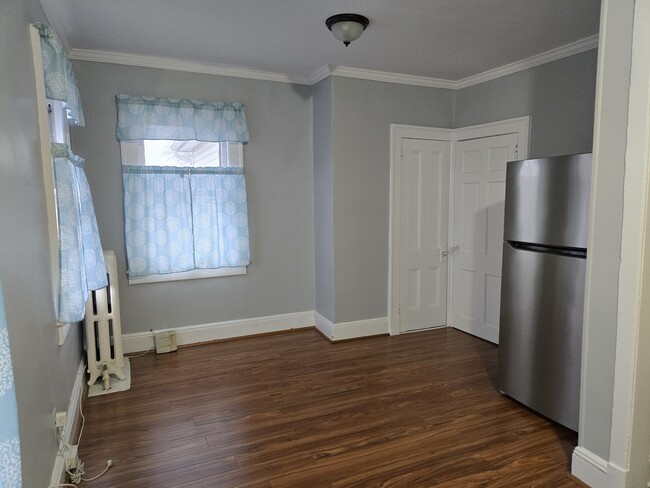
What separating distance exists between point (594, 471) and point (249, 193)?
10.7 ft

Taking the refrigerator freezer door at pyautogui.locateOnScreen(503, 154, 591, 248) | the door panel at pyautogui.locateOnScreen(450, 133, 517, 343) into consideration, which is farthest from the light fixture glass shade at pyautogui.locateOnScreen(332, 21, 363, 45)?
the door panel at pyautogui.locateOnScreen(450, 133, 517, 343)

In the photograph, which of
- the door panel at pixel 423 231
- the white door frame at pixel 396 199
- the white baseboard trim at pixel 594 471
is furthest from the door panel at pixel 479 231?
the white baseboard trim at pixel 594 471

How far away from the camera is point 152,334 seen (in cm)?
388

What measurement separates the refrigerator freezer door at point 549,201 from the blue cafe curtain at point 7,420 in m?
2.49

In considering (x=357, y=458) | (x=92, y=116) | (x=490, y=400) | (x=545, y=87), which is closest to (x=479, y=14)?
(x=545, y=87)

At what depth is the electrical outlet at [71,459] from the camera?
7.14 ft

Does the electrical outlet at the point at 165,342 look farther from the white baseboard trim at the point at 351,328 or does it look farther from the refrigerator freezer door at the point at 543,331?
the refrigerator freezer door at the point at 543,331

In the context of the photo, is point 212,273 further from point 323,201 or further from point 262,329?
point 323,201

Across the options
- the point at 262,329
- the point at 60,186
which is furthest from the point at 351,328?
the point at 60,186

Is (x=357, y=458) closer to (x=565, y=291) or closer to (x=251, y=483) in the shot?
(x=251, y=483)

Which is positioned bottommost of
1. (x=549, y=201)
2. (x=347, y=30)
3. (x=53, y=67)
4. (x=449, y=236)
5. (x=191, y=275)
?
(x=191, y=275)

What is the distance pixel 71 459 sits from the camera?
7.23 feet

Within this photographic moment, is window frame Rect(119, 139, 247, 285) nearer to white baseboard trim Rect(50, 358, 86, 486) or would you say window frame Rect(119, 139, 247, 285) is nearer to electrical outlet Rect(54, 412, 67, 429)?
white baseboard trim Rect(50, 358, 86, 486)

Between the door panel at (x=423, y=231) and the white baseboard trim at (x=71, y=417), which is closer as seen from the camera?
the white baseboard trim at (x=71, y=417)
